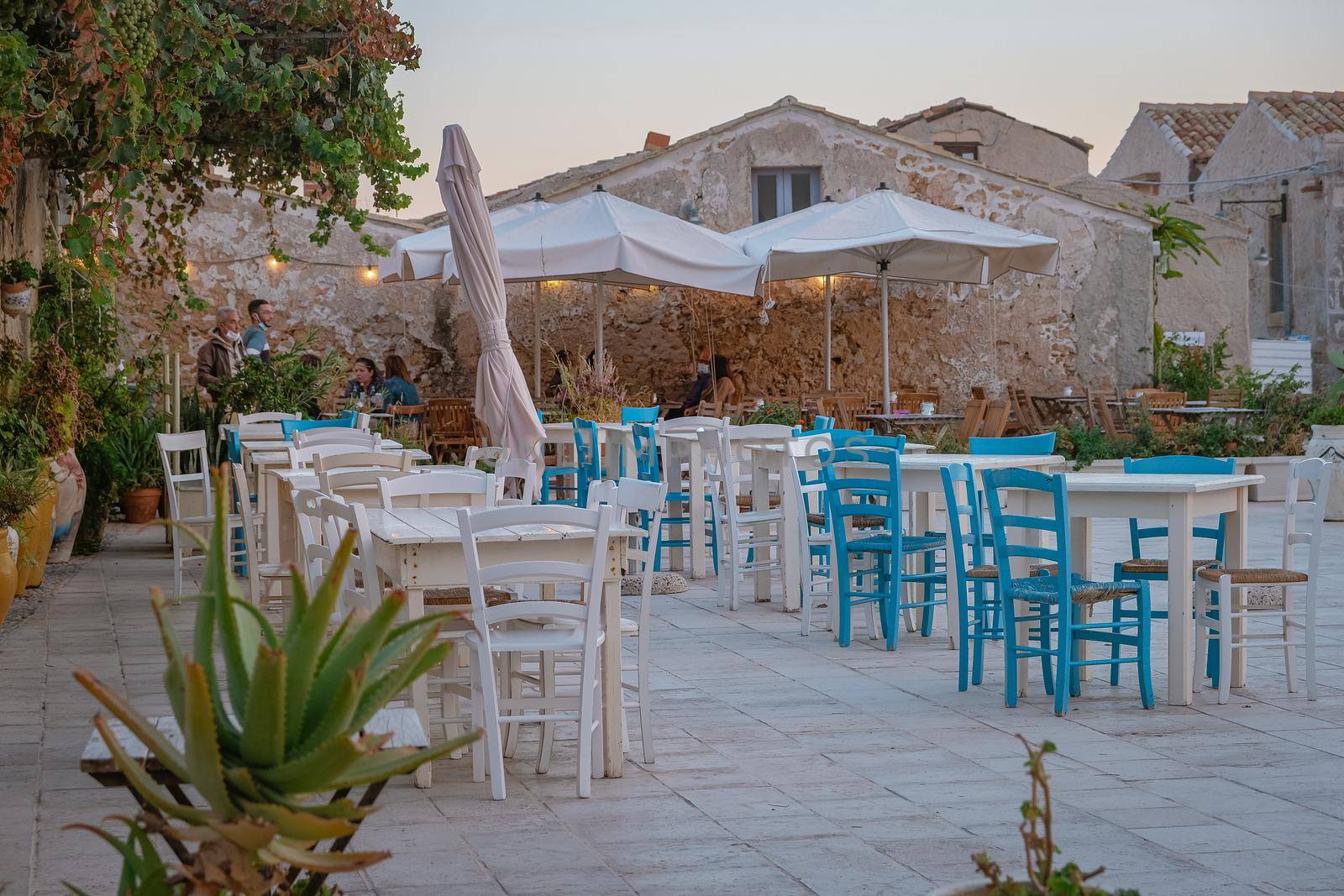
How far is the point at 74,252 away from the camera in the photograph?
283 inches

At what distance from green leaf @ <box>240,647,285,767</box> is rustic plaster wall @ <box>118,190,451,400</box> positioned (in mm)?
14514

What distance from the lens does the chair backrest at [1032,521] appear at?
17.1 feet

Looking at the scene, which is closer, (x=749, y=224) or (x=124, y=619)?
(x=124, y=619)

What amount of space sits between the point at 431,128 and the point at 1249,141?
15078 millimetres

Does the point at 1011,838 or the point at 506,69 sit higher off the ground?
the point at 506,69

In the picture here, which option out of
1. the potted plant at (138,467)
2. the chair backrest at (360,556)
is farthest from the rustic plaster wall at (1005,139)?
the chair backrest at (360,556)

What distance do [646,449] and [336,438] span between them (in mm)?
2158

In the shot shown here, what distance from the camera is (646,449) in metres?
9.29

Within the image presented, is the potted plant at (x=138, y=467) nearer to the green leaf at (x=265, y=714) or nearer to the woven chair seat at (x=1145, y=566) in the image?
the woven chair seat at (x=1145, y=566)

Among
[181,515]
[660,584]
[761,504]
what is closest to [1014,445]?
[761,504]

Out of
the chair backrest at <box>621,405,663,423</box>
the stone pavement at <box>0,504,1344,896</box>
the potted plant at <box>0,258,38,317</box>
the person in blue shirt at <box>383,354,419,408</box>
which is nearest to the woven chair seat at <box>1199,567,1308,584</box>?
the stone pavement at <box>0,504,1344,896</box>

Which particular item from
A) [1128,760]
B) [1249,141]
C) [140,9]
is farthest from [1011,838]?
[1249,141]

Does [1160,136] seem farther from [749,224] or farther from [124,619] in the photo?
[124,619]

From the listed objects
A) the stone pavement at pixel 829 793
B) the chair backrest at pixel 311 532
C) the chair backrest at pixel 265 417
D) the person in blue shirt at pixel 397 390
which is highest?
the person in blue shirt at pixel 397 390
